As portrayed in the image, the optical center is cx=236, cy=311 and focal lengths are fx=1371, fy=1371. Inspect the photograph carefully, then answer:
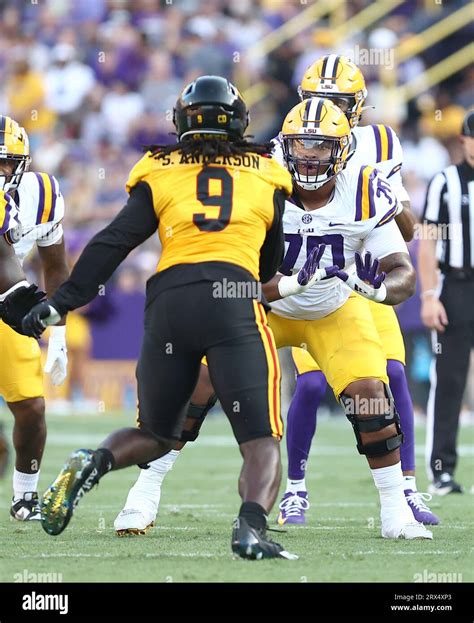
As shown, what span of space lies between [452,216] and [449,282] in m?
0.37

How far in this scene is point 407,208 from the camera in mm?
6047

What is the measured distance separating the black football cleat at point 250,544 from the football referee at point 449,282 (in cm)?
332

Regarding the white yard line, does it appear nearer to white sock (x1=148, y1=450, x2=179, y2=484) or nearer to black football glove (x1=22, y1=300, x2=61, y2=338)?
white sock (x1=148, y1=450, x2=179, y2=484)

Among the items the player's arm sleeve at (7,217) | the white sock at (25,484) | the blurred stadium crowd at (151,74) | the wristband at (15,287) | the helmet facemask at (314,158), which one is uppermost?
the blurred stadium crowd at (151,74)

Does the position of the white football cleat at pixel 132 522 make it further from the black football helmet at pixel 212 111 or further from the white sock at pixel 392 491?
the black football helmet at pixel 212 111

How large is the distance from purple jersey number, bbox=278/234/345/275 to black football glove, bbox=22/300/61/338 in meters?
1.27

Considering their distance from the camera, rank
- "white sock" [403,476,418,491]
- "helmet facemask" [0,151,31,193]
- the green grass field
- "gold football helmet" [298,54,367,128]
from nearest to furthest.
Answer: the green grass field, "helmet facemask" [0,151,31,193], "white sock" [403,476,418,491], "gold football helmet" [298,54,367,128]

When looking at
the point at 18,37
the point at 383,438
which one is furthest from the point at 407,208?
the point at 18,37

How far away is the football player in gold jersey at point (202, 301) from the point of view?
453 centimetres

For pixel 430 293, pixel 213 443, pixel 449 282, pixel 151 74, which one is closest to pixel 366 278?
pixel 430 293

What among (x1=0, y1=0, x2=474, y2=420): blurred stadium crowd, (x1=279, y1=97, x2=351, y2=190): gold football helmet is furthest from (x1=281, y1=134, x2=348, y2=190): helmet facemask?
(x1=0, y1=0, x2=474, y2=420): blurred stadium crowd

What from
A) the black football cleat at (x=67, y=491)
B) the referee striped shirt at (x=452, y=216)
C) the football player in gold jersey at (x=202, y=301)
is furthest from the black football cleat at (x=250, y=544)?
the referee striped shirt at (x=452, y=216)

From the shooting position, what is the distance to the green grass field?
428 cm
